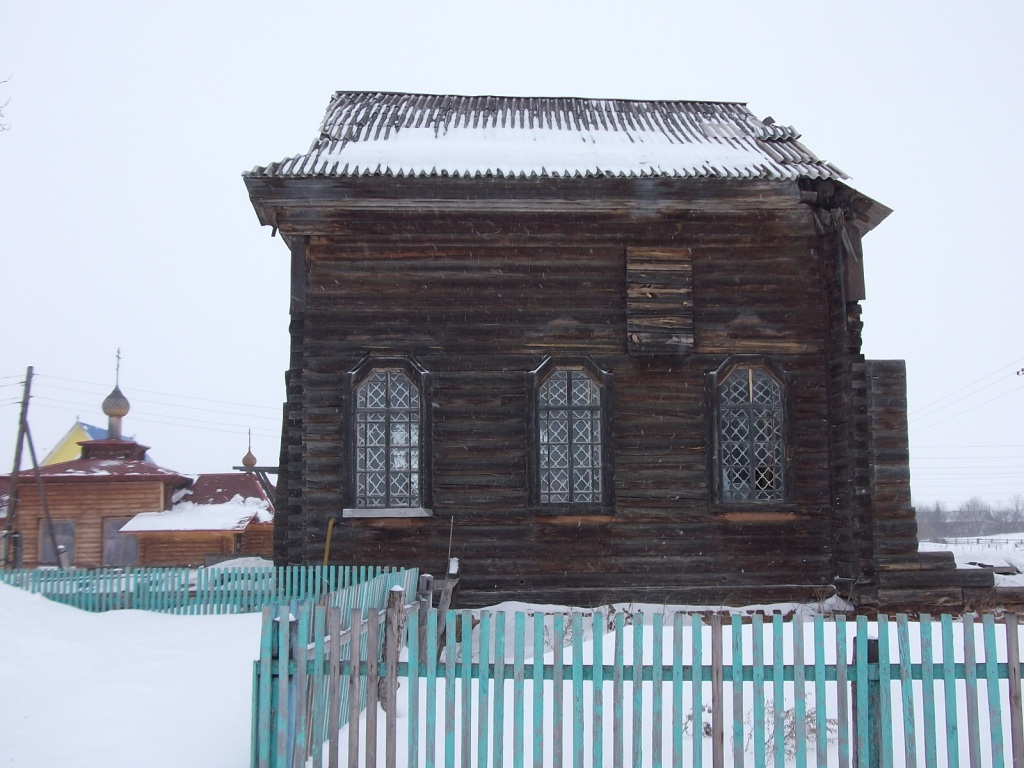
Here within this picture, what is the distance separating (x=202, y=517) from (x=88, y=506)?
4702mm

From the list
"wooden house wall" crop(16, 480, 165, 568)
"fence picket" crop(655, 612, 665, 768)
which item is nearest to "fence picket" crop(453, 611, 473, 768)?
"fence picket" crop(655, 612, 665, 768)

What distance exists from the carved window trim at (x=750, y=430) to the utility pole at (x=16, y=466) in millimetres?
22488

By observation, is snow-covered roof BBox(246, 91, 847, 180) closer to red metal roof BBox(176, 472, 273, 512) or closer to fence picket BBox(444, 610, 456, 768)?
fence picket BBox(444, 610, 456, 768)

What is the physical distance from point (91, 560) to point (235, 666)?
29230mm

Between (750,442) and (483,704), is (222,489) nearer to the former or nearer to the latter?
(750,442)

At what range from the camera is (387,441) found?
468 inches

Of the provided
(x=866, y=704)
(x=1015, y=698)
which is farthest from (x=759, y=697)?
(x=1015, y=698)

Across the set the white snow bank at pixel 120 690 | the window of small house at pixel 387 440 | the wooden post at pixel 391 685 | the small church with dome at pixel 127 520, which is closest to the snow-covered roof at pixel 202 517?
the small church with dome at pixel 127 520

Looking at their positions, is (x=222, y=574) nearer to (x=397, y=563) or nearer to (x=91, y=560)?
(x=397, y=563)

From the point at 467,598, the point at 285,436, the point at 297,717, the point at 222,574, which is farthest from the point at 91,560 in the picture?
the point at 297,717

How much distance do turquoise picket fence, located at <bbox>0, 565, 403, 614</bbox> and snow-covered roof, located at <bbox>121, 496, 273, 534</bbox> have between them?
58.0 feet

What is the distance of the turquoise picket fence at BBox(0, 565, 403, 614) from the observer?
13.3m

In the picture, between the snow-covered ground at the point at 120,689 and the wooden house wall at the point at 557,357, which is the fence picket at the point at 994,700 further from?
the wooden house wall at the point at 557,357

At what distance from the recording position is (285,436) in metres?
13.2
